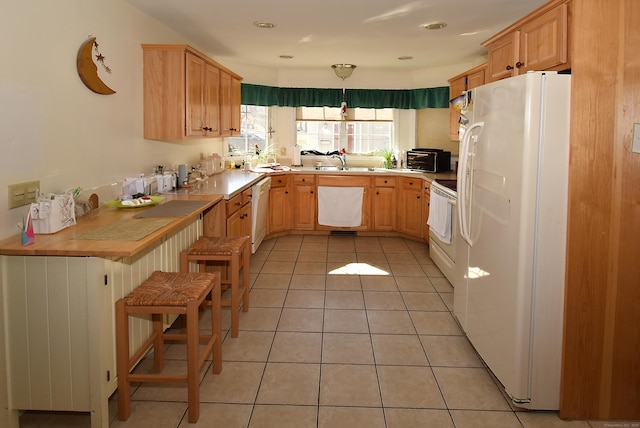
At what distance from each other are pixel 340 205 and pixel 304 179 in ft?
1.89

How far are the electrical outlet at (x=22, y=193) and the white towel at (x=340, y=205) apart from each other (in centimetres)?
419

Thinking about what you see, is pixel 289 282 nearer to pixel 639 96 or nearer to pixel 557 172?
pixel 557 172

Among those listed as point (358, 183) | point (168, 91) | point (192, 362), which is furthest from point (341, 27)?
point (192, 362)

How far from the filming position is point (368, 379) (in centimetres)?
273

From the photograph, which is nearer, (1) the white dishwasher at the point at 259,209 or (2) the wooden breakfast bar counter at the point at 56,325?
(2) the wooden breakfast bar counter at the point at 56,325

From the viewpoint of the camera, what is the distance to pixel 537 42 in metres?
2.91

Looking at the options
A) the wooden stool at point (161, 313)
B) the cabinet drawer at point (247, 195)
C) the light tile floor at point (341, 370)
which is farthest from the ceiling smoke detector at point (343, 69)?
the wooden stool at point (161, 313)

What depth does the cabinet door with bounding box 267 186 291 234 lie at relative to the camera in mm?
6246

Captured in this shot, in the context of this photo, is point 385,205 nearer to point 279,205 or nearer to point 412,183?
point 412,183

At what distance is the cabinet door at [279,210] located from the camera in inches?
246

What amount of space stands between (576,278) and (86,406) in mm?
2218

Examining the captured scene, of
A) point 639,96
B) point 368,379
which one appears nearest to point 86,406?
point 368,379

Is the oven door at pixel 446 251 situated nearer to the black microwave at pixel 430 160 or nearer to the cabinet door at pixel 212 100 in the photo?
the black microwave at pixel 430 160

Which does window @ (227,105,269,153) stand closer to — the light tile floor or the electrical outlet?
the light tile floor
